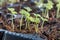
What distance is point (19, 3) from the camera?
2184mm

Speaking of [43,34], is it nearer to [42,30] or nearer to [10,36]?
[42,30]

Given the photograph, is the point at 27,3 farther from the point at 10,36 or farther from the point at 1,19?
the point at 10,36

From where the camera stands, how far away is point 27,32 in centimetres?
170

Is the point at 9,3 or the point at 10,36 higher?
the point at 9,3

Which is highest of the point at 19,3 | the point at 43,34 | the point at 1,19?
the point at 19,3

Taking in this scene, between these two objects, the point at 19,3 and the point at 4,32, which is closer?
the point at 4,32

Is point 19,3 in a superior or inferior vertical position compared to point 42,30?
superior

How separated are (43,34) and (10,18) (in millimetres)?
423

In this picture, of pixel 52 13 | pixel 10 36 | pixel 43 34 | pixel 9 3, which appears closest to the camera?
pixel 10 36

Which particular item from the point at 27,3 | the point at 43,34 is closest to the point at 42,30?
the point at 43,34

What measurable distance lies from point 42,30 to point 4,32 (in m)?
0.39

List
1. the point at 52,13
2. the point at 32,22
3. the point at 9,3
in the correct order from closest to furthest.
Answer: the point at 32,22 < the point at 52,13 < the point at 9,3

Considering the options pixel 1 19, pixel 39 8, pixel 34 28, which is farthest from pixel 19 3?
pixel 34 28

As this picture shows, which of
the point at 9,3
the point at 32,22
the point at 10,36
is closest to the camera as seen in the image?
the point at 10,36
